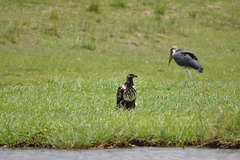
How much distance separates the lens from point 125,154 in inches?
213

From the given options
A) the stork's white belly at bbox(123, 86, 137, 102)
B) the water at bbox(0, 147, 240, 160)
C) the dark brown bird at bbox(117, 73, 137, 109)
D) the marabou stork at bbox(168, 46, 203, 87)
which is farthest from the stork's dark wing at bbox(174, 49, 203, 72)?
the water at bbox(0, 147, 240, 160)

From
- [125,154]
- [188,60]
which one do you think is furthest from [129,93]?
[188,60]

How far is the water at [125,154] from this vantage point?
5.23 meters

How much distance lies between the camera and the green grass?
19.4ft

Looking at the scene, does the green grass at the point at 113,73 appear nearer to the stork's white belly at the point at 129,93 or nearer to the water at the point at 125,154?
the water at the point at 125,154

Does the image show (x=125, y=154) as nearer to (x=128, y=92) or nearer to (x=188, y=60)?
(x=128, y=92)

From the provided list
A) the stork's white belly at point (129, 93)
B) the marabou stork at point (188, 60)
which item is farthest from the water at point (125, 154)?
the marabou stork at point (188, 60)

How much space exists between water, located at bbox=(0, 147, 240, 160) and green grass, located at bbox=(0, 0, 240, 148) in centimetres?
18

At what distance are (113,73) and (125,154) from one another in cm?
957

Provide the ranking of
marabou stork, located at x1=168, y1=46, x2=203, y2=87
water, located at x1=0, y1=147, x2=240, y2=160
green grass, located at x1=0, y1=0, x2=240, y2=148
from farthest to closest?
1. marabou stork, located at x1=168, y1=46, x2=203, y2=87
2. green grass, located at x1=0, y1=0, x2=240, y2=148
3. water, located at x1=0, y1=147, x2=240, y2=160

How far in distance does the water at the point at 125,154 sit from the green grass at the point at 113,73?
18cm

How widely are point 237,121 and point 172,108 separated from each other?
2181mm

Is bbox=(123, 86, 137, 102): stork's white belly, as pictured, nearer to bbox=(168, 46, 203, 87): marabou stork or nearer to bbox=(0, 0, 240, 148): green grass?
bbox=(0, 0, 240, 148): green grass

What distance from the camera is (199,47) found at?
22.9 metres
